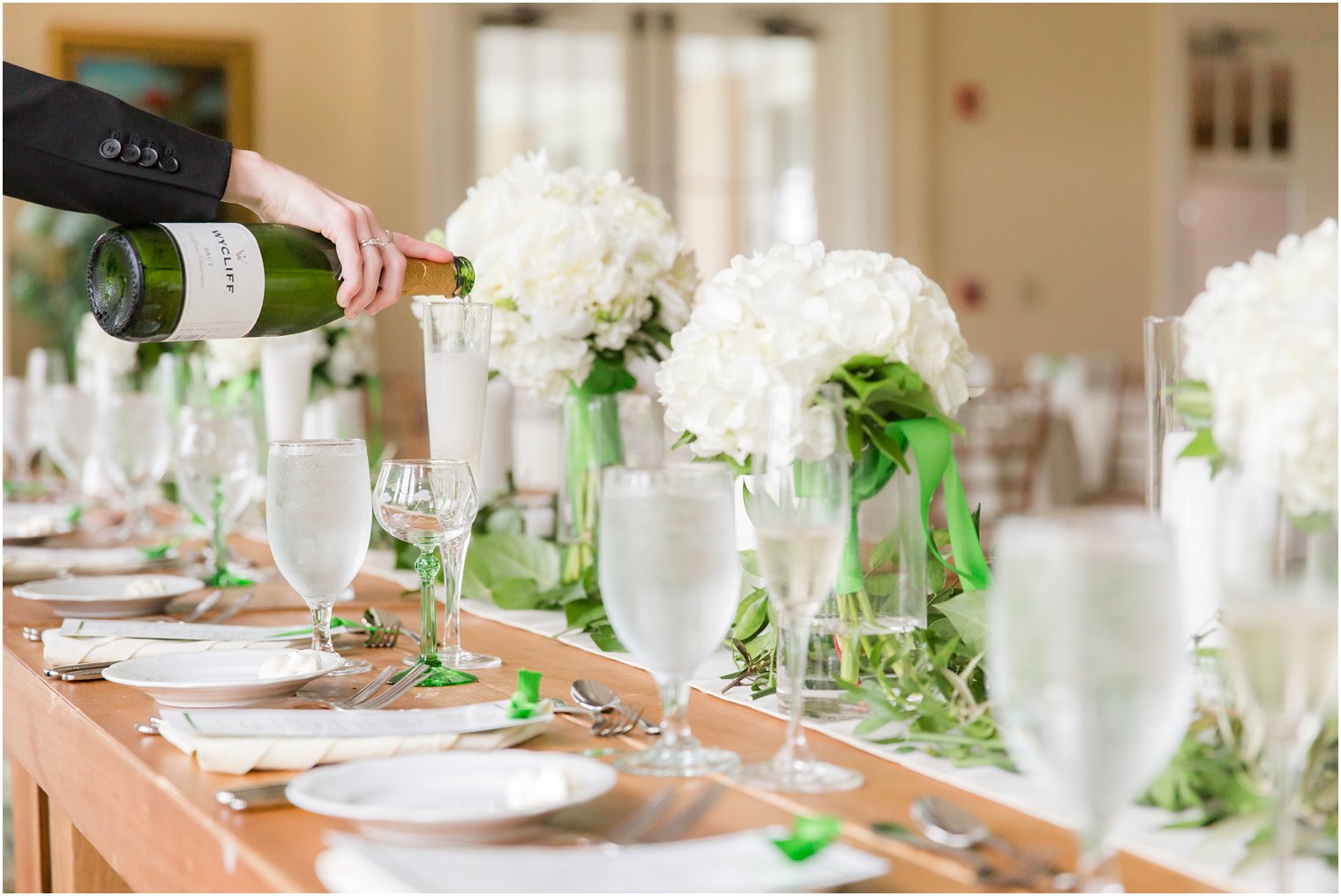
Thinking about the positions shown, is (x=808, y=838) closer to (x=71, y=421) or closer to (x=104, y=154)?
(x=104, y=154)

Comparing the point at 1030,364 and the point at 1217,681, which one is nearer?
the point at 1217,681

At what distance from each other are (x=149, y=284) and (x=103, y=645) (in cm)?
30

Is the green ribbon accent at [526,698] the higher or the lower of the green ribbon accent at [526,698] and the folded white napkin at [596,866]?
the higher

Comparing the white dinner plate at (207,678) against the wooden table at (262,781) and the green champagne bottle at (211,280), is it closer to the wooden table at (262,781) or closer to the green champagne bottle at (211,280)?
the wooden table at (262,781)

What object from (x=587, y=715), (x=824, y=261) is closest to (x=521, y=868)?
(x=587, y=715)

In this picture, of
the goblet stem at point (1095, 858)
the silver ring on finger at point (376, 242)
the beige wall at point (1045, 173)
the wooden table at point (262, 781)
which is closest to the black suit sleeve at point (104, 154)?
the silver ring on finger at point (376, 242)

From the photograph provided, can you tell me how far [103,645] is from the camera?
1191 mm

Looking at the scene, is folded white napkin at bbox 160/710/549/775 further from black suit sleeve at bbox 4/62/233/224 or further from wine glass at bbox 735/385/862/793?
black suit sleeve at bbox 4/62/233/224

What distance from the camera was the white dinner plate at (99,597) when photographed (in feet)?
4.71

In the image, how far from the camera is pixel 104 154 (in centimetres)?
130

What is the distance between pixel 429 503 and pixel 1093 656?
647mm

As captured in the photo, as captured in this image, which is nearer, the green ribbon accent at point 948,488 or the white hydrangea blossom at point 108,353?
the green ribbon accent at point 948,488

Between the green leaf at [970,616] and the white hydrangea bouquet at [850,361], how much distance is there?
3 centimetres

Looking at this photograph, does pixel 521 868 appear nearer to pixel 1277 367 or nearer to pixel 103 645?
pixel 1277 367
